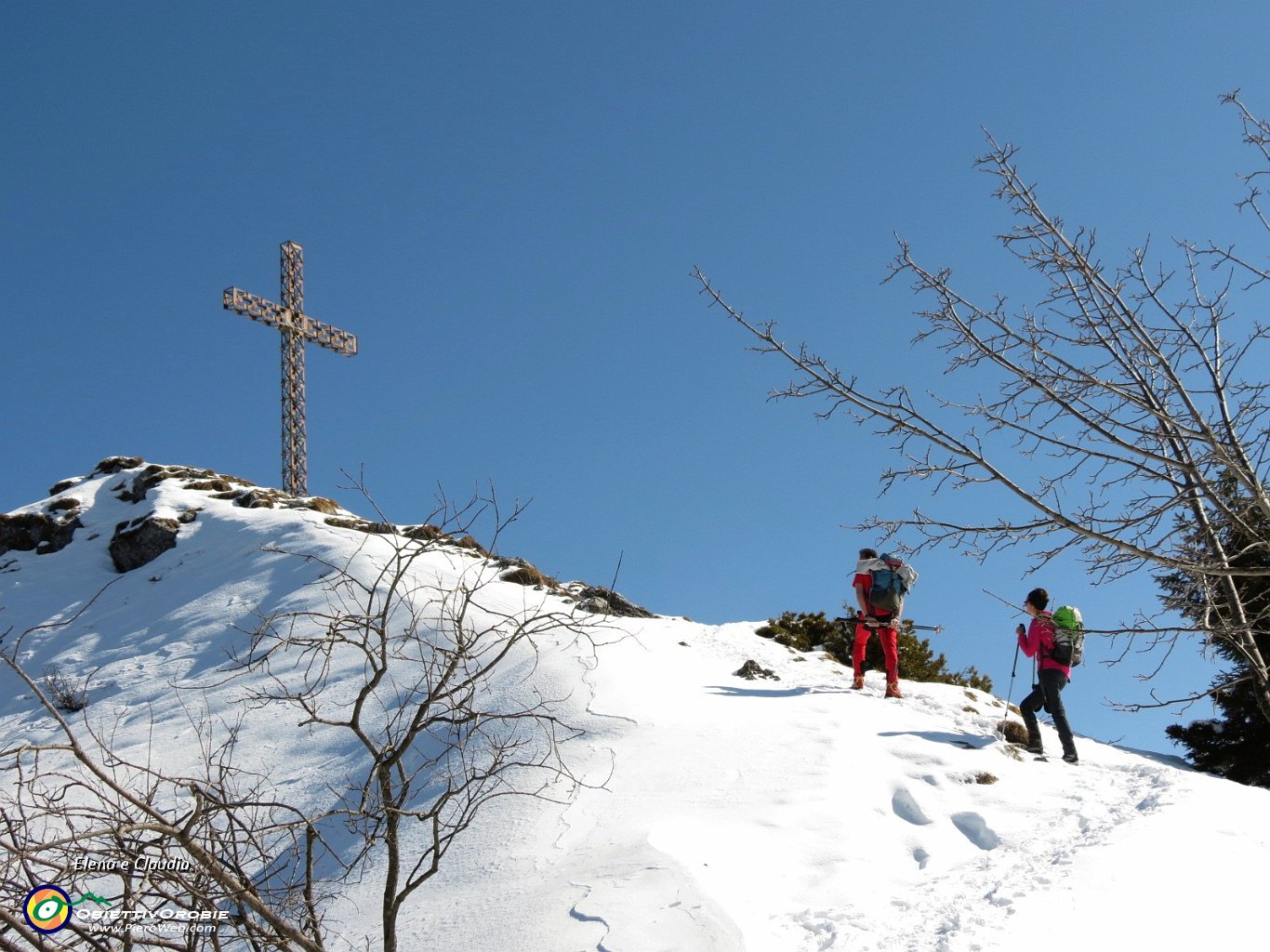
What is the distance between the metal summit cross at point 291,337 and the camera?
22984 mm

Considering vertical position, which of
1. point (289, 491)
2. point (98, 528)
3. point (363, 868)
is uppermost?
point (289, 491)

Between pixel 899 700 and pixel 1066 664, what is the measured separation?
1948 mm

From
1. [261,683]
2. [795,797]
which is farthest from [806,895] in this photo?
[261,683]

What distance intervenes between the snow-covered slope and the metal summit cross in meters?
11.6

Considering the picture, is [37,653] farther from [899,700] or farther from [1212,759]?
[1212,759]

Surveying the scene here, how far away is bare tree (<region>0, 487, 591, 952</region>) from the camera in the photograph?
10.4ft

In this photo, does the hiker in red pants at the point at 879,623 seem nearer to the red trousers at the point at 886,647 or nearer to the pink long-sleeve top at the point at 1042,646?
the red trousers at the point at 886,647

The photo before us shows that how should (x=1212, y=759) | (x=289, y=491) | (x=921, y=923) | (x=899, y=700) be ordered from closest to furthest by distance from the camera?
(x=921, y=923), (x=899, y=700), (x=1212, y=759), (x=289, y=491)

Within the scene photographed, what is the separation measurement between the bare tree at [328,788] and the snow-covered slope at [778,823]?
0.27 meters

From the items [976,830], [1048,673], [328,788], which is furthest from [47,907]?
[1048,673]

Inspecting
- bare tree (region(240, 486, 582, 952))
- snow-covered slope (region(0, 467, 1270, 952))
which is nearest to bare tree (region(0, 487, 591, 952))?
bare tree (region(240, 486, 582, 952))

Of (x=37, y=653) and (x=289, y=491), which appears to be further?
(x=289, y=491)

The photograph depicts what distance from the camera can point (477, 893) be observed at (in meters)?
5.40

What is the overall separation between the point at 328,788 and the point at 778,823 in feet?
12.1
